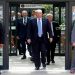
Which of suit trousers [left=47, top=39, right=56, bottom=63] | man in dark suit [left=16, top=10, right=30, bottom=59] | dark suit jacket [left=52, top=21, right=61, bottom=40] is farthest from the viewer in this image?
man in dark suit [left=16, top=10, right=30, bottom=59]

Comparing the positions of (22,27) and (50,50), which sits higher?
(22,27)

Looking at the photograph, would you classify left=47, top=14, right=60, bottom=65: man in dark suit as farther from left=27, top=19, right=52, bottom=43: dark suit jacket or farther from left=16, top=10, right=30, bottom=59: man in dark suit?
left=16, top=10, right=30, bottom=59: man in dark suit

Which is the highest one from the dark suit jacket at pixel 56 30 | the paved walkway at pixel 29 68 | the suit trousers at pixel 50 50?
the dark suit jacket at pixel 56 30

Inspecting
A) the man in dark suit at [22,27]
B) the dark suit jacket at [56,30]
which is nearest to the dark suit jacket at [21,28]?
the man in dark suit at [22,27]

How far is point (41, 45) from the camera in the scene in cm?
Result: 1369

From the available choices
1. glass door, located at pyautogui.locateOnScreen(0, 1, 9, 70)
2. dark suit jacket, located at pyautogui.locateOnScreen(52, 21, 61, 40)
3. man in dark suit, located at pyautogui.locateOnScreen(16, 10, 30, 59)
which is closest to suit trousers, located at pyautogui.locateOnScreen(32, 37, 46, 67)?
glass door, located at pyautogui.locateOnScreen(0, 1, 9, 70)

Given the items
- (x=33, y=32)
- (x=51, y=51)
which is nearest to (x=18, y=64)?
(x=51, y=51)

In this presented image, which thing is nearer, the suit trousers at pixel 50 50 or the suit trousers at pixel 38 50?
the suit trousers at pixel 38 50

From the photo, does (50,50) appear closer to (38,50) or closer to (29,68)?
(29,68)

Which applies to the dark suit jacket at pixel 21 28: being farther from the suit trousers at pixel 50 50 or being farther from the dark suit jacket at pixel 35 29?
the dark suit jacket at pixel 35 29

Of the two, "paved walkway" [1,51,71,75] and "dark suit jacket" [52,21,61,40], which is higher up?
"dark suit jacket" [52,21,61,40]

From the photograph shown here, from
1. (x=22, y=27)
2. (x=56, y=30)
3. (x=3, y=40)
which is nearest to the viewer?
(x=3, y=40)

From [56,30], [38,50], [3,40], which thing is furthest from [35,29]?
[56,30]

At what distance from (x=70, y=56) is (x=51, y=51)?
2040 millimetres
